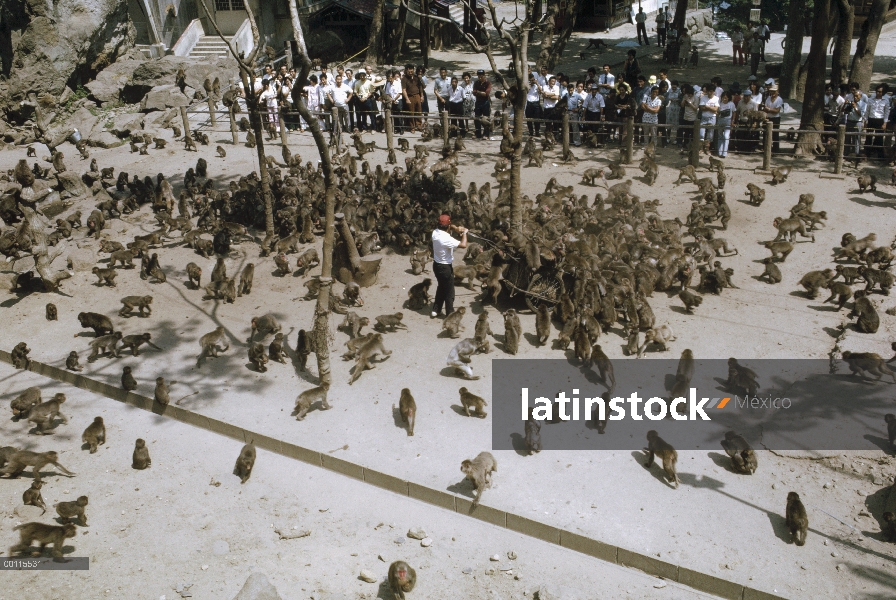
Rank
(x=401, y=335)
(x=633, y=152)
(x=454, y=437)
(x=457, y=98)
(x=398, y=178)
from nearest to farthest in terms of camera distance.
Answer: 1. (x=454, y=437)
2. (x=401, y=335)
3. (x=398, y=178)
4. (x=633, y=152)
5. (x=457, y=98)

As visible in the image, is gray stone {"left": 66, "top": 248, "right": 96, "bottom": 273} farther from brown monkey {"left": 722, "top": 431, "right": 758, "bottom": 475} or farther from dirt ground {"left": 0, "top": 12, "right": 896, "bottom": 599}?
brown monkey {"left": 722, "top": 431, "right": 758, "bottom": 475}

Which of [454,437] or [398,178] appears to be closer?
[454,437]

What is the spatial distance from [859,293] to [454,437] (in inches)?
296

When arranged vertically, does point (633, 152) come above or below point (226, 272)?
above

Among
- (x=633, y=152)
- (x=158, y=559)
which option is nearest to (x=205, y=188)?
(x=633, y=152)

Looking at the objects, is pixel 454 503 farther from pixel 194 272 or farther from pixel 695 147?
pixel 695 147

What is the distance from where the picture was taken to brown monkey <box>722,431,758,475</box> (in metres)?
9.54

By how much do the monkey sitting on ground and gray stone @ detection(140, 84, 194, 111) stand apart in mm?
20176

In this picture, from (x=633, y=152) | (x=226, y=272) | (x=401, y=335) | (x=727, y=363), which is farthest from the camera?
(x=633, y=152)

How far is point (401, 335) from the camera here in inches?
517

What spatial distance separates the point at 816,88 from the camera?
19875 mm

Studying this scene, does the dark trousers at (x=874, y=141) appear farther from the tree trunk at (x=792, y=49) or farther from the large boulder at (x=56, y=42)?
the large boulder at (x=56, y=42)

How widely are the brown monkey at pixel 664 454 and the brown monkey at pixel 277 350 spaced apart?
17.9 feet

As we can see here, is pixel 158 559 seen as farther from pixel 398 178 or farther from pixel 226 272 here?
pixel 398 178
